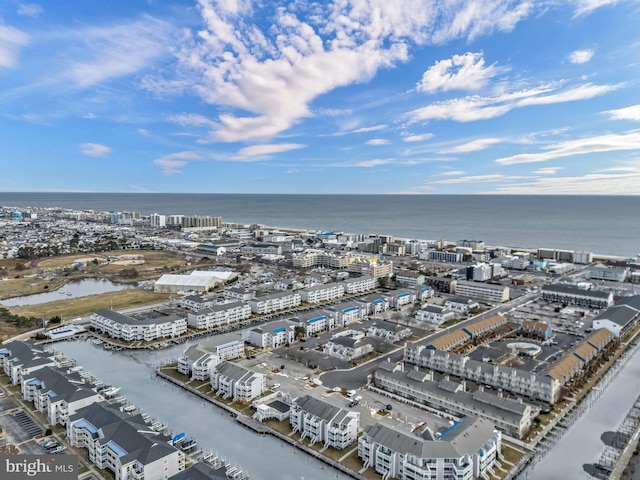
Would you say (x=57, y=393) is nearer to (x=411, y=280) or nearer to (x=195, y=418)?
(x=195, y=418)

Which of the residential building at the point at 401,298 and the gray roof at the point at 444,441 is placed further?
the residential building at the point at 401,298

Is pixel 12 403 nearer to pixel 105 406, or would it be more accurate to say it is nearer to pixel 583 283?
pixel 105 406

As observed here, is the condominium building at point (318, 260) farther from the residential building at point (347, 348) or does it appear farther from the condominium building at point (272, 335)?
the residential building at point (347, 348)

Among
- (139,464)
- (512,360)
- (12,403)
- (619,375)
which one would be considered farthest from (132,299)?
(619,375)

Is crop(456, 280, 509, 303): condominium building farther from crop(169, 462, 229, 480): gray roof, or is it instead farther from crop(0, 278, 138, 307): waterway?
crop(0, 278, 138, 307): waterway

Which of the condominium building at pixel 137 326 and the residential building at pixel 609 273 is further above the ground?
the residential building at pixel 609 273

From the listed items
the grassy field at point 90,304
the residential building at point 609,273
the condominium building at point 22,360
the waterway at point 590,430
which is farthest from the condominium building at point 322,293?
the residential building at point 609,273

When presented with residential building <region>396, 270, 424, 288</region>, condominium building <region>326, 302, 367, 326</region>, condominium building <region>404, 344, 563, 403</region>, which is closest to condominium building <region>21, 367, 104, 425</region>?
condominium building <region>404, 344, 563, 403</region>
